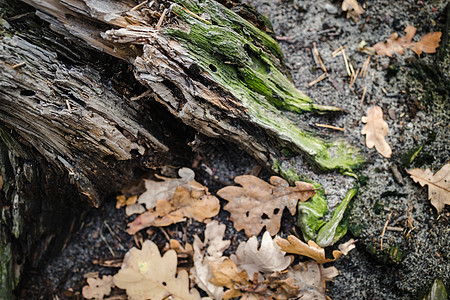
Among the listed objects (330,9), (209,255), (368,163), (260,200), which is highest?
(330,9)

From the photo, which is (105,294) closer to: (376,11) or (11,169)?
(11,169)

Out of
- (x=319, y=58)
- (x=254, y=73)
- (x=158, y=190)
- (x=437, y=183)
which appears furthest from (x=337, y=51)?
(x=158, y=190)

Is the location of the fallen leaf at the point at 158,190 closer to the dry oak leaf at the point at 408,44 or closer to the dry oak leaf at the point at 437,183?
the dry oak leaf at the point at 437,183

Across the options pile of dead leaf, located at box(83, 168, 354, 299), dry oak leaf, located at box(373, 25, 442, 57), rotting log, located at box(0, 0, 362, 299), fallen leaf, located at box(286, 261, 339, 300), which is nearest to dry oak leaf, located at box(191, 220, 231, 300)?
pile of dead leaf, located at box(83, 168, 354, 299)

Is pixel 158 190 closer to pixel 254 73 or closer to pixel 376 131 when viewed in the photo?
pixel 254 73

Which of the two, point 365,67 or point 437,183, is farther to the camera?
point 365,67

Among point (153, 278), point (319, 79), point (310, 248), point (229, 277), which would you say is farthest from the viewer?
point (319, 79)
